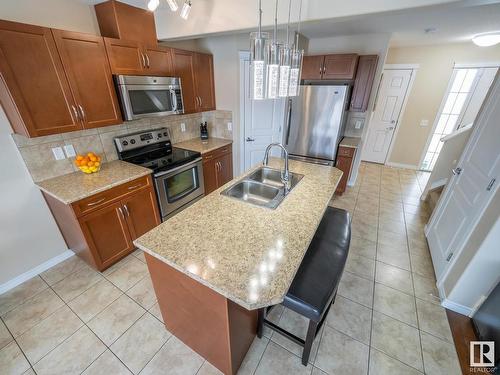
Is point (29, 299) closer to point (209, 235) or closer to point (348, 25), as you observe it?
point (209, 235)

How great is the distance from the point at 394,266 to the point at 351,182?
2.02m

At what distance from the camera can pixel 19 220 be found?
1905mm

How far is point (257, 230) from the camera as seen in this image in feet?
4.21

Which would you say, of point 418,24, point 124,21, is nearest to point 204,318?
point 124,21

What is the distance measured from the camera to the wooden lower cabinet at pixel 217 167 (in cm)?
306

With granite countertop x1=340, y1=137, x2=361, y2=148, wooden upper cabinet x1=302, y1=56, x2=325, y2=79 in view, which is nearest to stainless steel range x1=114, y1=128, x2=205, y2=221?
wooden upper cabinet x1=302, y1=56, x2=325, y2=79

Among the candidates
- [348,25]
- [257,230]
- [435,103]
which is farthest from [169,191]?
[435,103]

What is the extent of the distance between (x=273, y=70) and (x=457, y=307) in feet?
7.85

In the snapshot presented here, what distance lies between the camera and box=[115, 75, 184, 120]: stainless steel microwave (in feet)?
6.92

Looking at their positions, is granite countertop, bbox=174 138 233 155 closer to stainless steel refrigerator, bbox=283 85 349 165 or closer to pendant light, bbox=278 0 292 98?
stainless steel refrigerator, bbox=283 85 349 165

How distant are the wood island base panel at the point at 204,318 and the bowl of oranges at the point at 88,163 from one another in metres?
1.35

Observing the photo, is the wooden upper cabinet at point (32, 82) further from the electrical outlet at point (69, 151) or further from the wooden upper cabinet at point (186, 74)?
the wooden upper cabinet at point (186, 74)

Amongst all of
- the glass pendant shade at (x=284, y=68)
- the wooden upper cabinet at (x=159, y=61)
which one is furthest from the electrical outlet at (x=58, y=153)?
the glass pendant shade at (x=284, y=68)

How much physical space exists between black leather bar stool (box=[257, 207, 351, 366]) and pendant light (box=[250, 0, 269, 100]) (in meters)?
1.07
